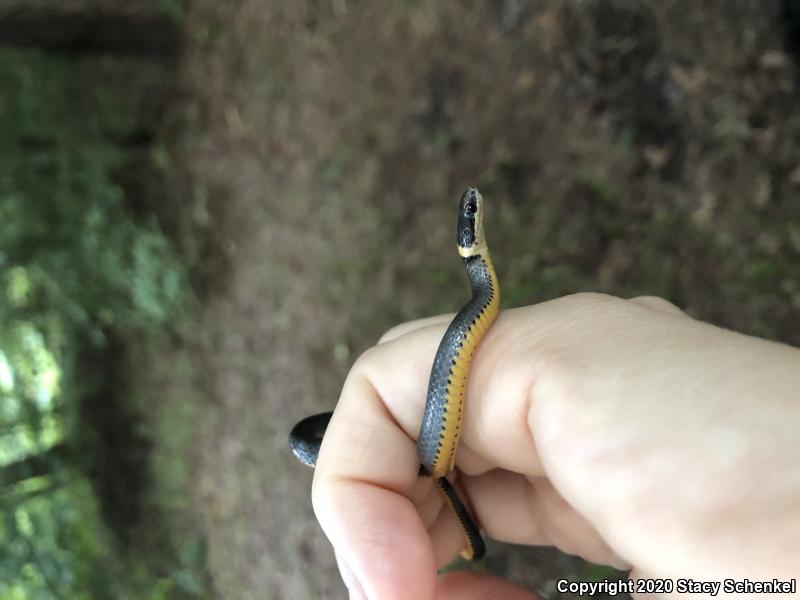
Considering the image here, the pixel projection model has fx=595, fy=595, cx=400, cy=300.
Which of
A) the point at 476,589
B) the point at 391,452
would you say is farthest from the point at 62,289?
the point at 476,589

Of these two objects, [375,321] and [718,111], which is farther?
[375,321]

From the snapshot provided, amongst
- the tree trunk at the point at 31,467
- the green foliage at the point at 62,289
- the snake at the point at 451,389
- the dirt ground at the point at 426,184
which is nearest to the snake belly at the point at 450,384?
the snake at the point at 451,389

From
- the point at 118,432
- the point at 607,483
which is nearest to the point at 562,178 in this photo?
the point at 607,483

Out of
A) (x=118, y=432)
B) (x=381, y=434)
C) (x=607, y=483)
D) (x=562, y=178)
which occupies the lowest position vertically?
(x=118, y=432)

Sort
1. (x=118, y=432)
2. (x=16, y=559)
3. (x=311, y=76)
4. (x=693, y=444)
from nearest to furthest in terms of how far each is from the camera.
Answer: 1. (x=693, y=444)
2. (x=16, y=559)
3. (x=311, y=76)
4. (x=118, y=432)

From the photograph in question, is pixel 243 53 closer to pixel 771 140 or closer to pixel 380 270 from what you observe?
pixel 380 270

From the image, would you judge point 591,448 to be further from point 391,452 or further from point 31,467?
point 31,467

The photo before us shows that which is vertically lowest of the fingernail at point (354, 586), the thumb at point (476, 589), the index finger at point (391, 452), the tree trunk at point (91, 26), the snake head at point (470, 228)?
the thumb at point (476, 589)

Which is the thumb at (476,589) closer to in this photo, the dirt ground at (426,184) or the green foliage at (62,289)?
the dirt ground at (426,184)
